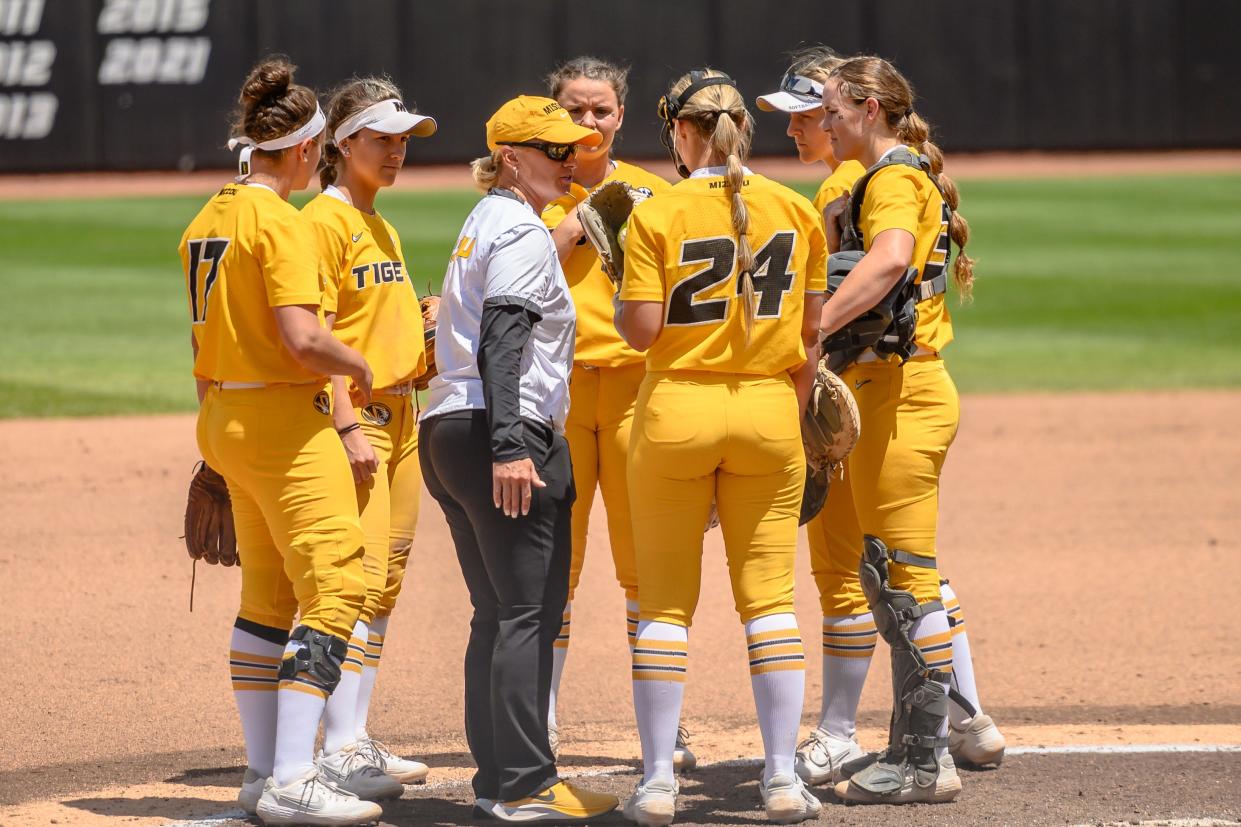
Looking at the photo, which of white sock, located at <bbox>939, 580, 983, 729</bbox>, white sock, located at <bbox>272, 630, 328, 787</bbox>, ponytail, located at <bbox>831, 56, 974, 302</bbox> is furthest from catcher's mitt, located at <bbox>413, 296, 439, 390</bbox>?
white sock, located at <bbox>939, 580, 983, 729</bbox>

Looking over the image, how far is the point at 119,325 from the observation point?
16172mm

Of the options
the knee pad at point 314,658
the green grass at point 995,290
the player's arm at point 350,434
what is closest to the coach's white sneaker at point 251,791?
the knee pad at point 314,658

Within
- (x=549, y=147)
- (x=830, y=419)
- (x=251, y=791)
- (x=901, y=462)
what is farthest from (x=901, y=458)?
(x=251, y=791)

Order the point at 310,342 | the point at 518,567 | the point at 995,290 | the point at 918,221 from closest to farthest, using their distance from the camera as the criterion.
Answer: the point at 310,342, the point at 518,567, the point at 918,221, the point at 995,290

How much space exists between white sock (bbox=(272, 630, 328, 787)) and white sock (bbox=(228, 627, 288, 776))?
0.22 m

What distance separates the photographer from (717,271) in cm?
431

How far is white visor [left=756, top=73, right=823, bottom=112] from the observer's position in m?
5.04

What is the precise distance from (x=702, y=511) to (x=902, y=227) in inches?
38.7

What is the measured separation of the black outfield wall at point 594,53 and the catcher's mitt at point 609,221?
79.0 feet

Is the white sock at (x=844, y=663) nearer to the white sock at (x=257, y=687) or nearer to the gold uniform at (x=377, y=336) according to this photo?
the gold uniform at (x=377, y=336)

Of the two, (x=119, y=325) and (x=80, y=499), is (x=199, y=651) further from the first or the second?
(x=119, y=325)

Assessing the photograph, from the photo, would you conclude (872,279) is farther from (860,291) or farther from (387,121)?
(387,121)

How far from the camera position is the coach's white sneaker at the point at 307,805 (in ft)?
14.1

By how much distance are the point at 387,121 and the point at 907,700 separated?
225cm
